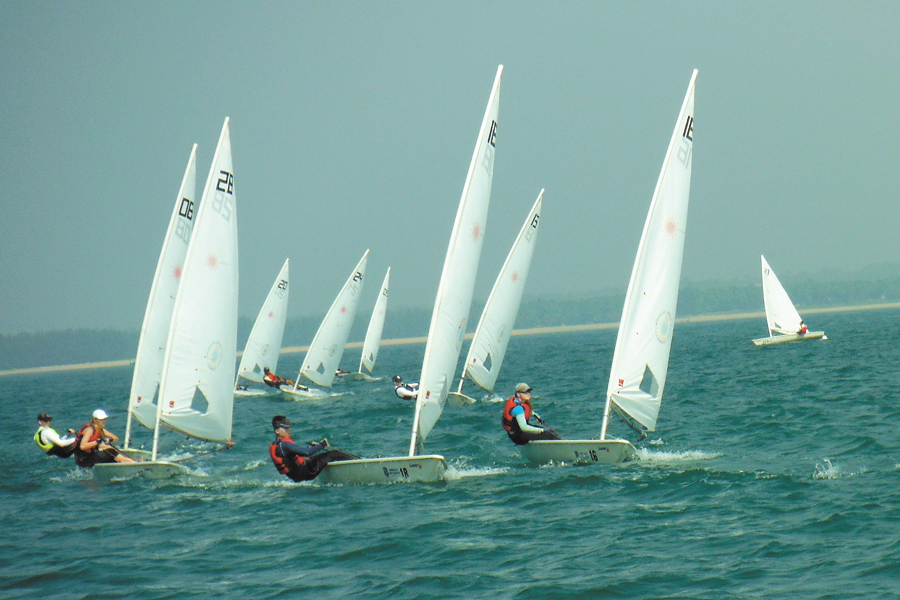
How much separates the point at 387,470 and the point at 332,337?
2362cm

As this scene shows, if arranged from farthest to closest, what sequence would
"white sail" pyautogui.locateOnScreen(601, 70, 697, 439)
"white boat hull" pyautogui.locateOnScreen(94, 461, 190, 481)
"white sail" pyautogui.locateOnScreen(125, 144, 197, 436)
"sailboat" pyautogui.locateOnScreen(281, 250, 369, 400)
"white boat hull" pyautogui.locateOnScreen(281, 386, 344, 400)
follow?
"sailboat" pyautogui.locateOnScreen(281, 250, 369, 400), "white boat hull" pyautogui.locateOnScreen(281, 386, 344, 400), "white sail" pyautogui.locateOnScreen(125, 144, 197, 436), "white boat hull" pyautogui.locateOnScreen(94, 461, 190, 481), "white sail" pyautogui.locateOnScreen(601, 70, 697, 439)

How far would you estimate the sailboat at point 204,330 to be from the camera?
587 inches

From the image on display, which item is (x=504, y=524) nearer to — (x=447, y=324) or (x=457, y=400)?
(x=447, y=324)

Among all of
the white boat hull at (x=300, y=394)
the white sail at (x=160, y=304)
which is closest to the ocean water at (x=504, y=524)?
the white sail at (x=160, y=304)

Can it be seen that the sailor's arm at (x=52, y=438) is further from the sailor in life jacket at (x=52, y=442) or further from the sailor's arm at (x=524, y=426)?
the sailor's arm at (x=524, y=426)

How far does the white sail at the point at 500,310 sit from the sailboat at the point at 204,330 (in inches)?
466

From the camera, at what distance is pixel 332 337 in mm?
36719

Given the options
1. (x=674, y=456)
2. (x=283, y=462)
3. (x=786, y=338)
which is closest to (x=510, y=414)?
(x=674, y=456)

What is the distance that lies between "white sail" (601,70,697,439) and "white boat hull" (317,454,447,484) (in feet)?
9.79

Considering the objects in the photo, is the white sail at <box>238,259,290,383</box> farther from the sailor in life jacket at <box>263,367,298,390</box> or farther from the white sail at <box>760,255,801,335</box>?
the white sail at <box>760,255,801,335</box>

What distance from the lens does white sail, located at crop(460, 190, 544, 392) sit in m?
26.7

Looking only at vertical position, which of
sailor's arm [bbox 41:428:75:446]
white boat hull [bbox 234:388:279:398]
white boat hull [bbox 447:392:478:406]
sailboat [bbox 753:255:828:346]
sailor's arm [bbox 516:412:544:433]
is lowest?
white boat hull [bbox 234:388:279:398]

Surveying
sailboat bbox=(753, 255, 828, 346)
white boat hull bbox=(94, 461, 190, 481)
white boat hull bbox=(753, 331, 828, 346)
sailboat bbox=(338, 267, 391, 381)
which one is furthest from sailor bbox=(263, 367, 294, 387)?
sailboat bbox=(753, 255, 828, 346)

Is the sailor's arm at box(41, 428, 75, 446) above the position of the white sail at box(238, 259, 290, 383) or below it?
below
